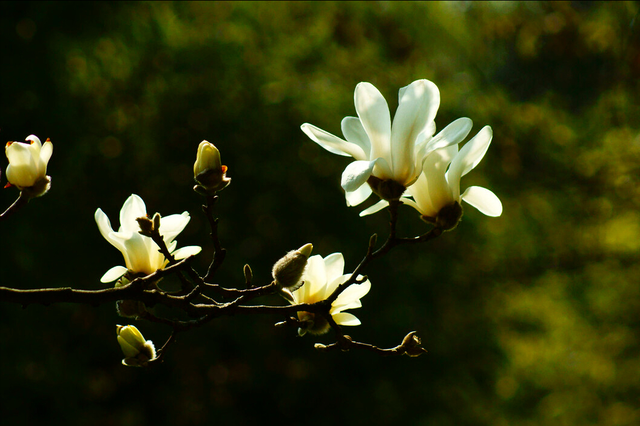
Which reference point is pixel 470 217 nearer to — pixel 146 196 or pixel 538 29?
pixel 538 29

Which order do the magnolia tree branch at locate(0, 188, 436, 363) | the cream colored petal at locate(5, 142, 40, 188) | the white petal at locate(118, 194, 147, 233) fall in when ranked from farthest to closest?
the white petal at locate(118, 194, 147, 233) → the cream colored petal at locate(5, 142, 40, 188) → the magnolia tree branch at locate(0, 188, 436, 363)

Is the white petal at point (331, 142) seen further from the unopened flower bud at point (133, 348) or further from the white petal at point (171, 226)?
the unopened flower bud at point (133, 348)

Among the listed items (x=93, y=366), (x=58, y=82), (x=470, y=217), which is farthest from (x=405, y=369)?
(x=58, y=82)

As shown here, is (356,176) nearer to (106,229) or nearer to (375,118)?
(375,118)

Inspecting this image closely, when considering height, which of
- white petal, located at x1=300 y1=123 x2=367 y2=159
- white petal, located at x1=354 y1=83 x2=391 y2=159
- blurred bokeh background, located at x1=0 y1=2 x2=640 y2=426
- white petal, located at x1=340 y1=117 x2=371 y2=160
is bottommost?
blurred bokeh background, located at x1=0 y1=2 x2=640 y2=426

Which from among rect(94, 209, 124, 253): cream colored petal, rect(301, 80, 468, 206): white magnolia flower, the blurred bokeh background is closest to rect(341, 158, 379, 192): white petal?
rect(301, 80, 468, 206): white magnolia flower

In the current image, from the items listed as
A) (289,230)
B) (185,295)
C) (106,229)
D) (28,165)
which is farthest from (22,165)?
(289,230)

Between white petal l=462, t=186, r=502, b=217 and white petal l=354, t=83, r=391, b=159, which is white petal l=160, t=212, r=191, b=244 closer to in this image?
white petal l=354, t=83, r=391, b=159

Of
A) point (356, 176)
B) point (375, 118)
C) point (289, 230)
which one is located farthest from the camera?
point (289, 230)
